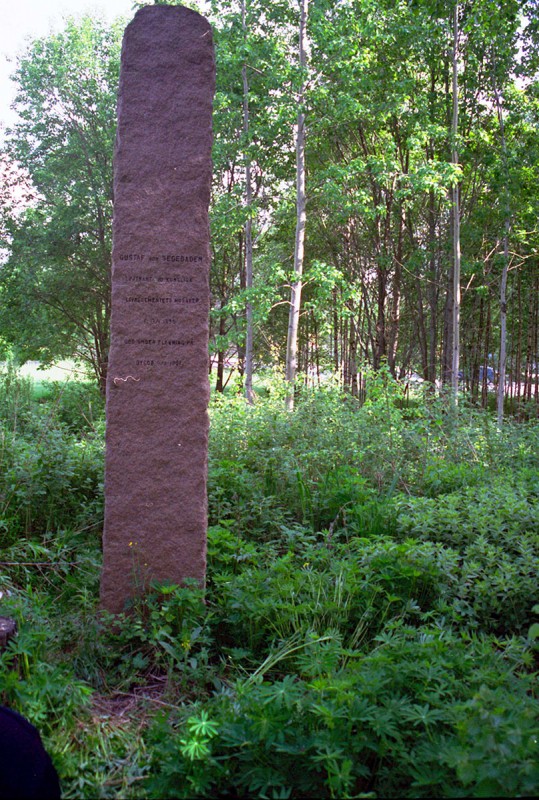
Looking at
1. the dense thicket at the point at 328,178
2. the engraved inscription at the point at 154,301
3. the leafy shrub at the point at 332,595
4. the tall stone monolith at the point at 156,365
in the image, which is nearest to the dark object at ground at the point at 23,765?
the leafy shrub at the point at 332,595

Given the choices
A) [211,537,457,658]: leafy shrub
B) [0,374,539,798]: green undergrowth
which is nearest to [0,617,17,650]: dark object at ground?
[0,374,539,798]: green undergrowth

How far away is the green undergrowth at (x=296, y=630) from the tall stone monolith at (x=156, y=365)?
27cm

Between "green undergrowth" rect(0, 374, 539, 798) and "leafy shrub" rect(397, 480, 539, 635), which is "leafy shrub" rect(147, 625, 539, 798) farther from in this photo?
"leafy shrub" rect(397, 480, 539, 635)

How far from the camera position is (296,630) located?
3.26 meters

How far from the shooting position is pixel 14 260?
840 inches

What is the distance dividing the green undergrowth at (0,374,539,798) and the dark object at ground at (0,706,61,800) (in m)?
0.26

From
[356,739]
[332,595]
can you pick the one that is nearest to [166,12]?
[332,595]

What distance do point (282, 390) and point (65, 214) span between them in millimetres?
14669

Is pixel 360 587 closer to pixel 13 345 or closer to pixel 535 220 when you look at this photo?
pixel 535 220

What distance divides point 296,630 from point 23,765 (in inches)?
60.1

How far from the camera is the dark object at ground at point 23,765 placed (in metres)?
1.97

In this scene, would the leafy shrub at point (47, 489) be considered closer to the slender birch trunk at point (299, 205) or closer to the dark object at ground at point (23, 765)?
the dark object at ground at point (23, 765)

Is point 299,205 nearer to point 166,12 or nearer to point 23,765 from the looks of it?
point 166,12

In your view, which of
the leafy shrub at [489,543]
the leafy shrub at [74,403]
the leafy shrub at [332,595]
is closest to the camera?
the leafy shrub at [332,595]
